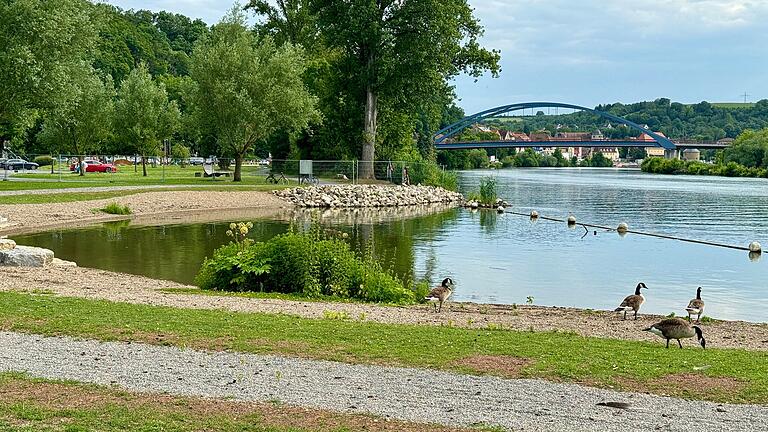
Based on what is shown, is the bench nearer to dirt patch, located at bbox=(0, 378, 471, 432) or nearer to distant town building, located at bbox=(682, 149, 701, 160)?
dirt patch, located at bbox=(0, 378, 471, 432)

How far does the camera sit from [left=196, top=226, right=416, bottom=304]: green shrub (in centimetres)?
1764

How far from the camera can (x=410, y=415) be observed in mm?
7523

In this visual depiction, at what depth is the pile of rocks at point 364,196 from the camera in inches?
1988

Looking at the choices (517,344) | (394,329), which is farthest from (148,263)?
(517,344)

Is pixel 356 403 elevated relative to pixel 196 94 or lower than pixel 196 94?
lower

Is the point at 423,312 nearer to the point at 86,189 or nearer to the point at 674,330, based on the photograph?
the point at 674,330

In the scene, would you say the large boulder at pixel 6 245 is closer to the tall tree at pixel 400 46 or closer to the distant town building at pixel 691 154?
the tall tree at pixel 400 46

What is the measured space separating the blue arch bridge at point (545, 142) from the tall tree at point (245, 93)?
185ft

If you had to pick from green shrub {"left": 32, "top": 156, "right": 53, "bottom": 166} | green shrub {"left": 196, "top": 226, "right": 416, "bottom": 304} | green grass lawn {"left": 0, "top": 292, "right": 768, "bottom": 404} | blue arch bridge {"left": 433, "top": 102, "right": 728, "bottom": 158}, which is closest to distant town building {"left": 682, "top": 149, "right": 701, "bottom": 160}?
blue arch bridge {"left": 433, "top": 102, "right": 728, "bottom": 158}

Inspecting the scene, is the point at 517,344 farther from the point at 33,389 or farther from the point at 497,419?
the point at 33,389

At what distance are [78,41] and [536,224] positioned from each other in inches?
992

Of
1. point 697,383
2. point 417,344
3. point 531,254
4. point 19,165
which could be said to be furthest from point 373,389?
point 19,165

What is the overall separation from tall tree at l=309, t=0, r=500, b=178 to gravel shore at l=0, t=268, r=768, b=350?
3791 cm

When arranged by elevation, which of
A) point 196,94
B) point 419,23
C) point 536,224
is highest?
point 419,23
